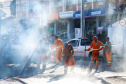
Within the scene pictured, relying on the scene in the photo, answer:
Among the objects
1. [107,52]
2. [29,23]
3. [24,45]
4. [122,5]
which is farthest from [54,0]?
[107,52]

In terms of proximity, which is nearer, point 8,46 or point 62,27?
point 8,46

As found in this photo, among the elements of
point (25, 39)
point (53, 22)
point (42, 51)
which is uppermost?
point (53, 22)

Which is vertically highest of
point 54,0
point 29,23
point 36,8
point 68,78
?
point 54,0

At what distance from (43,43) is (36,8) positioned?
9092 millimetres

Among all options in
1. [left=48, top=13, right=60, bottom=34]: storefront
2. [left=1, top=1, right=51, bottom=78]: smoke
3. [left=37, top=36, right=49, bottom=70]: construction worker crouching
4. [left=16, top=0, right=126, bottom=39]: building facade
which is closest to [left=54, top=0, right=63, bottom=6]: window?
[left=16, top=0, right=126, bottom=39]: building facade

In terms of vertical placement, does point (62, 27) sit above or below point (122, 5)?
below

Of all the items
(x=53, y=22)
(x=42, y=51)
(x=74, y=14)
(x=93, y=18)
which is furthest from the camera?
(x=53, y=22)

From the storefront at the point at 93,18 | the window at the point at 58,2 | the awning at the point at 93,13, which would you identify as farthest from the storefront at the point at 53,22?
the awning at the point at 93,13

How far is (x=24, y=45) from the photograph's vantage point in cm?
1429

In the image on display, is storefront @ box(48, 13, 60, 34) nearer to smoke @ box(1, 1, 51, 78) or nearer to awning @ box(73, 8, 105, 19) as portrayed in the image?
awning @ box(73, 8, 105, 19)

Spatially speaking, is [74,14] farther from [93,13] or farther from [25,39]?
[25,39]

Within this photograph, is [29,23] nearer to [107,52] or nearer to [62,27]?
[107,52]

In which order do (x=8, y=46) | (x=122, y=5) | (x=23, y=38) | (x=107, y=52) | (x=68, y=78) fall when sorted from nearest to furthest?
(x=68, y=78) → (x=107, y=52) → (x=8, y=46) → (x=23, y=38) → (x=122, y=5)

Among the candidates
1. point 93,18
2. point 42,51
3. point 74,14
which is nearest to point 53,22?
point 74,14
